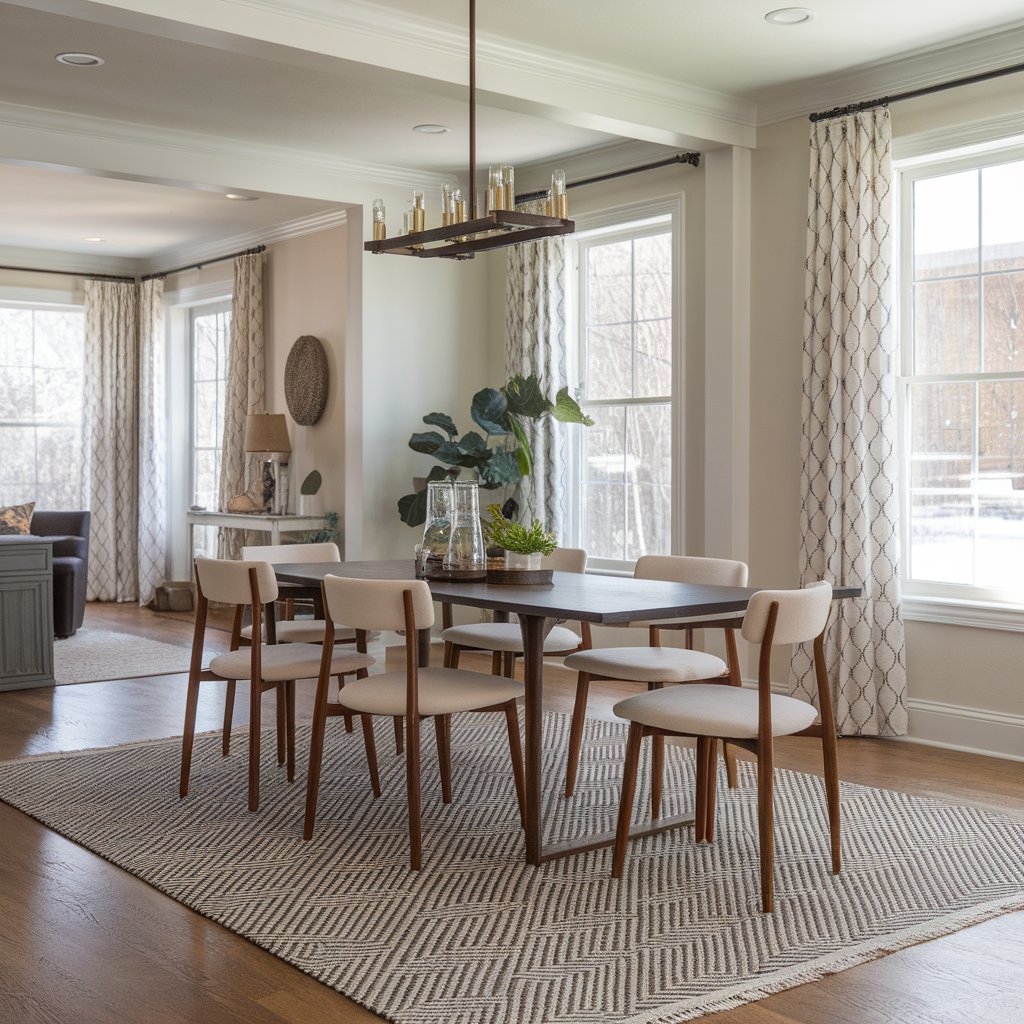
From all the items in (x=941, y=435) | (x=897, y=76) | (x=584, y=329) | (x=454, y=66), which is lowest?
(x=941, y=435)

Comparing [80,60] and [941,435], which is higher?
[80,60]

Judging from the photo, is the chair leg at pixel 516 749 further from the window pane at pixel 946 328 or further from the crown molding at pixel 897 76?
the crown molding at pixel 897 76

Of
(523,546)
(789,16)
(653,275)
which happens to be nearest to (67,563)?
(653,275)

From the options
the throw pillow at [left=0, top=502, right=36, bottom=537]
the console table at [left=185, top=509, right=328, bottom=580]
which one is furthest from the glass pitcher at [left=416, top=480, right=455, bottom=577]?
the throw pillow at [left=0, top=502, right=36, bottom=537]

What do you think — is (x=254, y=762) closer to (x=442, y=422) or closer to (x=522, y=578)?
(x=522, y=578)

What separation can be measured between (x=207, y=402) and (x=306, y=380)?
6.64 ft

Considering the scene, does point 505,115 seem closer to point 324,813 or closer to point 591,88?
point 591,88

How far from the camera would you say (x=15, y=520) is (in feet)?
28.6

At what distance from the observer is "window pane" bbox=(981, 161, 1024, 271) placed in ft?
16.7

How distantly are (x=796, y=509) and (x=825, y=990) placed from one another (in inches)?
131

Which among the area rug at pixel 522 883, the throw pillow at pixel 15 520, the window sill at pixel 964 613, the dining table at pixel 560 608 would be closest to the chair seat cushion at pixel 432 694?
the dining table at pixel 560 608

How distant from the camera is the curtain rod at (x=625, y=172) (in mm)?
6258

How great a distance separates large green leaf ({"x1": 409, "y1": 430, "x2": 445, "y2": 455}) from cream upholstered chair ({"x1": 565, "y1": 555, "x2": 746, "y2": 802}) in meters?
2.76

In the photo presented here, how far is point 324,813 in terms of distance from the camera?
4102 millimetres
